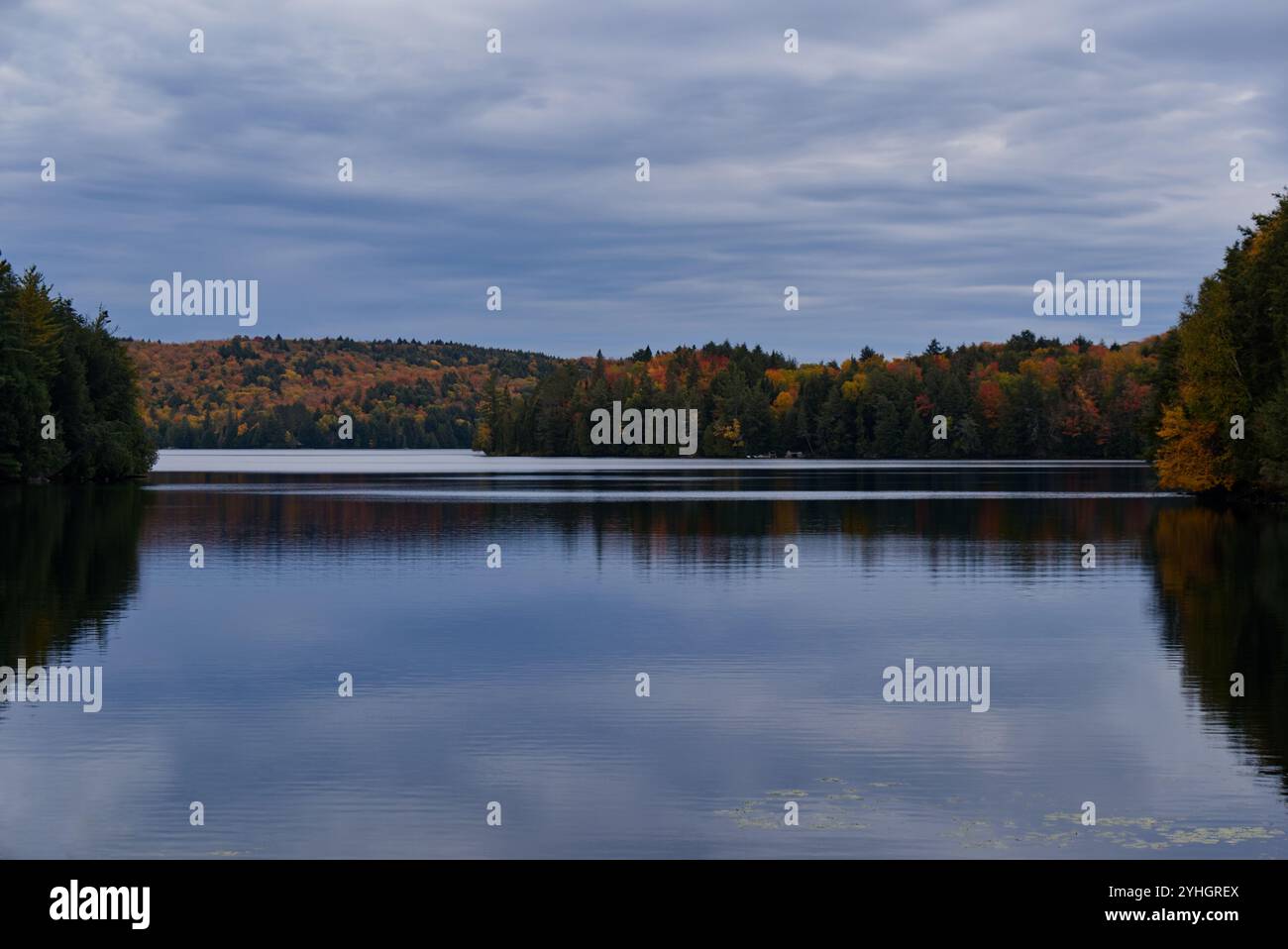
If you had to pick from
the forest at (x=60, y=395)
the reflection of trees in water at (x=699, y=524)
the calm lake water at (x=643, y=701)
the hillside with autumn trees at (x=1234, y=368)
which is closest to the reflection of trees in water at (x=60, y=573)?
the calm lake water at (x=643, y=701)

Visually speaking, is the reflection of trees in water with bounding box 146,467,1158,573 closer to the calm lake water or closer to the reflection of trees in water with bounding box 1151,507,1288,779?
the calm lake water

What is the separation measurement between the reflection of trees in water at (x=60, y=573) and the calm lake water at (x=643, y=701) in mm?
214

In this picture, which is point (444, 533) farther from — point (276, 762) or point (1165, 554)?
point (276, 762)

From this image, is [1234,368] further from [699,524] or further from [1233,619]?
[1233,619]

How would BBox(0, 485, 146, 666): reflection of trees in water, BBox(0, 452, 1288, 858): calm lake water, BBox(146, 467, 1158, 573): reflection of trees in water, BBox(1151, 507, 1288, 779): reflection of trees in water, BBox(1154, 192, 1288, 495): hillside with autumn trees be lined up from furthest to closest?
1. BBox(1154, 192, 1288, 495): hillside with autumn trees
2. BBox(146, 467, 1158, 573): reflection of trees in water
3. BBox(0, 485, 146, 666): reflection of trees in water
4. BBox(1151, 507, 1288, 779): reflection of trees in water
5. BBox(0, 452, 1288, 858): calm lake water

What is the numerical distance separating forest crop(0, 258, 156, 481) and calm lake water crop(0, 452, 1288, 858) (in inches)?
1694

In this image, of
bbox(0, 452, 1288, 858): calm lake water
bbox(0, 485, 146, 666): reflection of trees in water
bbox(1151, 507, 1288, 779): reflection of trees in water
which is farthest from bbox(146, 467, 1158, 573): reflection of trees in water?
bbox(1151, 507, 1288, 779): reflection of trees in water

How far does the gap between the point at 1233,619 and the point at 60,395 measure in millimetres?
85223

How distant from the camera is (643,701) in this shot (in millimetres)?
21953

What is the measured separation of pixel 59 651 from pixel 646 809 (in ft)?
45.9

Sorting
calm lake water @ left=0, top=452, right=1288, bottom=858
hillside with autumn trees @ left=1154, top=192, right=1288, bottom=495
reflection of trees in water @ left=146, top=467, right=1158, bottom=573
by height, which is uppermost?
hillside with autumn trees @ left=1154, top=192, right=1288, bottom=495

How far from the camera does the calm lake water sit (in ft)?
49.8

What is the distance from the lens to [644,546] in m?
49.5
